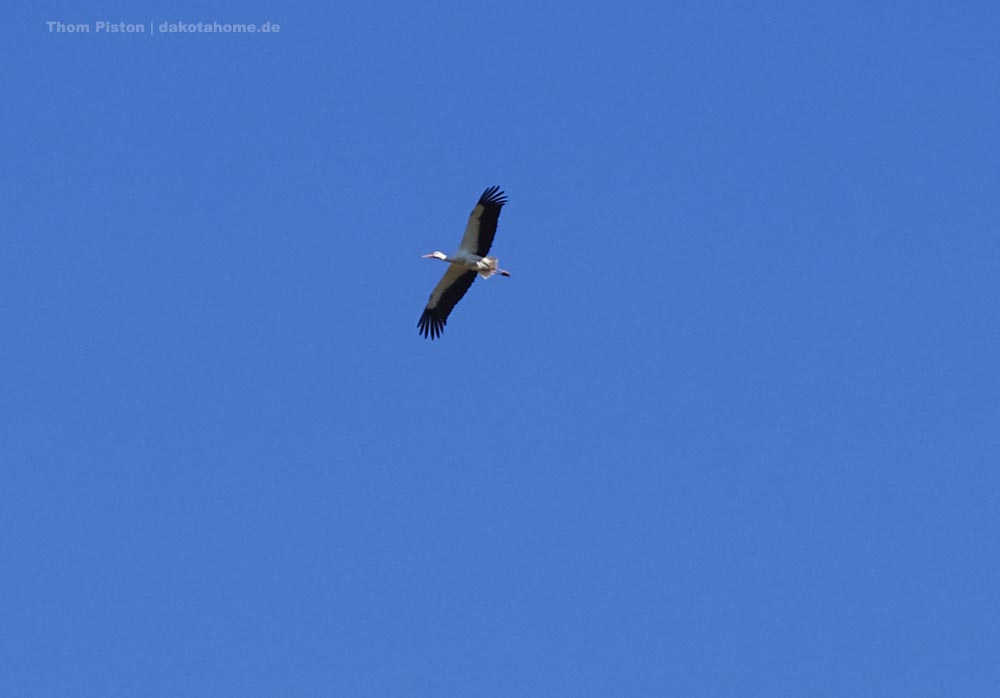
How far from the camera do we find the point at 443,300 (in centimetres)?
5441

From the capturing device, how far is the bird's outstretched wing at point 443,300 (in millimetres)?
53969

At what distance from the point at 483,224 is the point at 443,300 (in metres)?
2.74

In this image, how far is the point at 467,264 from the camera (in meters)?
53.0

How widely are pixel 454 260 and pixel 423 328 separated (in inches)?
89.1

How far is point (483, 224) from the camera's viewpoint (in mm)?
52469

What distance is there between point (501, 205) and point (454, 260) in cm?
184

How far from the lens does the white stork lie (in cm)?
5222

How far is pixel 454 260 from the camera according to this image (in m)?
53.0

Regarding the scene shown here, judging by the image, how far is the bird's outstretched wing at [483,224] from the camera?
171 ft

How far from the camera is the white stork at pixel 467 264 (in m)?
52.2

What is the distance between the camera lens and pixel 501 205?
52156 millimetres

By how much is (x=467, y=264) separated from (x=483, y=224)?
1099 millimetres

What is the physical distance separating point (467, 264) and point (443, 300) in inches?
67.7

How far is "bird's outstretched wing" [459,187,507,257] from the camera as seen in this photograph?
5212cm
